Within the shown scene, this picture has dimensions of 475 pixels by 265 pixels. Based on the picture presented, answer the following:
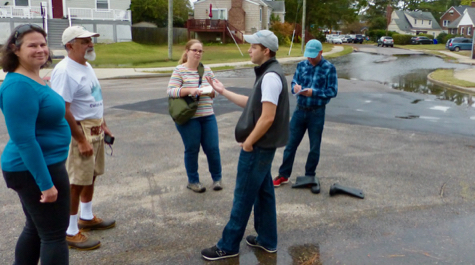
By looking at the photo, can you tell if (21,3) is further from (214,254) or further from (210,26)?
(214,254)

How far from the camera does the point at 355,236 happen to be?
14.5ft

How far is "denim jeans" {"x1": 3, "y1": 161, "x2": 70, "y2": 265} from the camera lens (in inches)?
110

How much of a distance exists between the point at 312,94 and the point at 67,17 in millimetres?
35295

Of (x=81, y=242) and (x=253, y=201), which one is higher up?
(x=253, y=201)

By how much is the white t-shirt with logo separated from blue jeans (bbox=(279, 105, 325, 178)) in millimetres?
2597

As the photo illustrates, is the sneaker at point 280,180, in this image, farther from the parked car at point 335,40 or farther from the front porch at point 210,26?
the parked car at point 335,40

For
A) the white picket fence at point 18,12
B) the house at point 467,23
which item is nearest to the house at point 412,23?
the house at point 467,23

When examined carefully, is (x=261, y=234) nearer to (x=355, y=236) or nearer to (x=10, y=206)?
(x=355, y=236)

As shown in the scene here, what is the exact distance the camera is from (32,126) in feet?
8.64

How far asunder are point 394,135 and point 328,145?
174cm

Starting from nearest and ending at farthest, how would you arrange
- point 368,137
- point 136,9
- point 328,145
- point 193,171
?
1. point 193,171
2. point 328,145
3. point 368,137
4. point 136,9

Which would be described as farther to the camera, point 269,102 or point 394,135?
point 394,135

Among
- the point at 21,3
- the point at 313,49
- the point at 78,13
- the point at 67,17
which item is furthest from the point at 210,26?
the point at 313,49

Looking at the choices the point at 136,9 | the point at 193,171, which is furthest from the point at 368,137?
the point at 136,9
